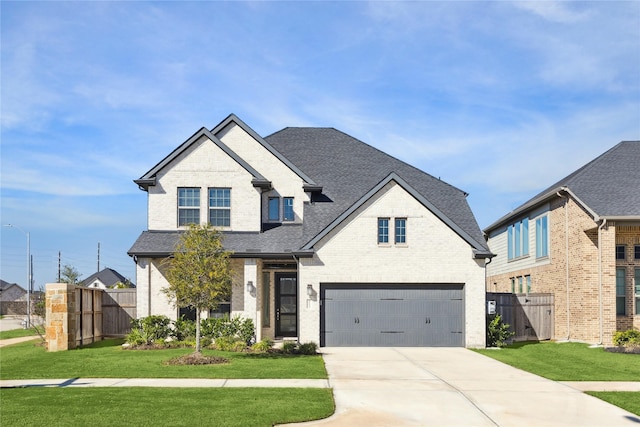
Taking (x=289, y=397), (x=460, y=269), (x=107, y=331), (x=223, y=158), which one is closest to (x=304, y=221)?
(x=223, y=158)

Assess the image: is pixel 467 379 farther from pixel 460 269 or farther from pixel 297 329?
pixel 297 329

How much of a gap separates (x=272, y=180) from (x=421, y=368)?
12633 millimetres

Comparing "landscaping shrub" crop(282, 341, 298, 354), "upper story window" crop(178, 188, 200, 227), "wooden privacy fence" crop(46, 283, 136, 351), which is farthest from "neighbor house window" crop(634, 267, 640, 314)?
"wooden privacy fence" crop(46, 283, 136, 351)

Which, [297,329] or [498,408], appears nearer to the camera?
[498,408]

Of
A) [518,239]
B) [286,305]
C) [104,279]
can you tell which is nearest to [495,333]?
[286,305]

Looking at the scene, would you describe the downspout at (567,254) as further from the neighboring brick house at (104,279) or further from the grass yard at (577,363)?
the neighboring brick house at (104,279)

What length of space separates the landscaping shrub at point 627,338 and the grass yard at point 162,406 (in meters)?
15.2

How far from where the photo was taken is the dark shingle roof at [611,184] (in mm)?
25891

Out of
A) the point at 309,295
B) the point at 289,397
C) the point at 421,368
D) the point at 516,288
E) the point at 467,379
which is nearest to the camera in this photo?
the point at 289,397

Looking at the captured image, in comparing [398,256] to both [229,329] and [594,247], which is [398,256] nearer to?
[229,329]

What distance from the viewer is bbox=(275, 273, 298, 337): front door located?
2753cm

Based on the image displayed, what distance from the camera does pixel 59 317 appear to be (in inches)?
948

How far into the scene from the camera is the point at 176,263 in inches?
823

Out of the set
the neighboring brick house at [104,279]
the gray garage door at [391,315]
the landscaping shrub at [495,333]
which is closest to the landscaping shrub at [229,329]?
the gray garage door at [391,315]
